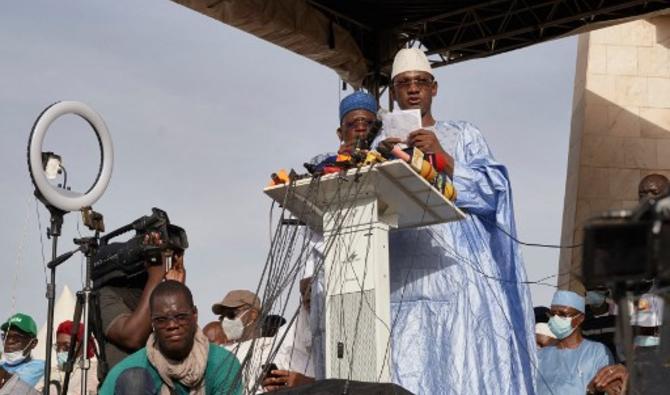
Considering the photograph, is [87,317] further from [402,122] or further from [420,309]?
[402,122]

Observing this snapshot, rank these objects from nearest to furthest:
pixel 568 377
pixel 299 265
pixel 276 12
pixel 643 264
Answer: pixel 643 264
pixel 299 265
pixel 568 377
pixel 276 12

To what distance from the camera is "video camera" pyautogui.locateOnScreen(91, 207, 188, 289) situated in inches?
209

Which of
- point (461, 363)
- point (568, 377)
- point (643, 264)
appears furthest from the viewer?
point (568, 377)

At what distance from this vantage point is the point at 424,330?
5371 millimetres

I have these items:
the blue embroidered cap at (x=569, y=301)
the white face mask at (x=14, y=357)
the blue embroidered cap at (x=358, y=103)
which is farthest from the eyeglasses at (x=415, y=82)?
the white face mask at (x=14, y=357)

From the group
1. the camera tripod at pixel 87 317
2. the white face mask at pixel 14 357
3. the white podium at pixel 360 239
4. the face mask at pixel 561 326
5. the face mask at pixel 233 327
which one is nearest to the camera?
the white podium at pixel 360 239

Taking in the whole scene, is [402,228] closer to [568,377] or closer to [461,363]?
[461,363]

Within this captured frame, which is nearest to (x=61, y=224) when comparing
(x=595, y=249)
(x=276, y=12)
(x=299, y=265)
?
(x=299, y=265)

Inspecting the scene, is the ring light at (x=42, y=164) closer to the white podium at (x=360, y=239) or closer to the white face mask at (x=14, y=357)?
the white podium at (x=360, y=239)

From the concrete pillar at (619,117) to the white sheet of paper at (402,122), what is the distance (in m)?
7.15

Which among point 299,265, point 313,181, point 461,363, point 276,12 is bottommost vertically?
point 461,363

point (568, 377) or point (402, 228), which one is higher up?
point (402, 228)

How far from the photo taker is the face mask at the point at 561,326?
699cm

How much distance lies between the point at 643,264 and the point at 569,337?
4.57 metres
